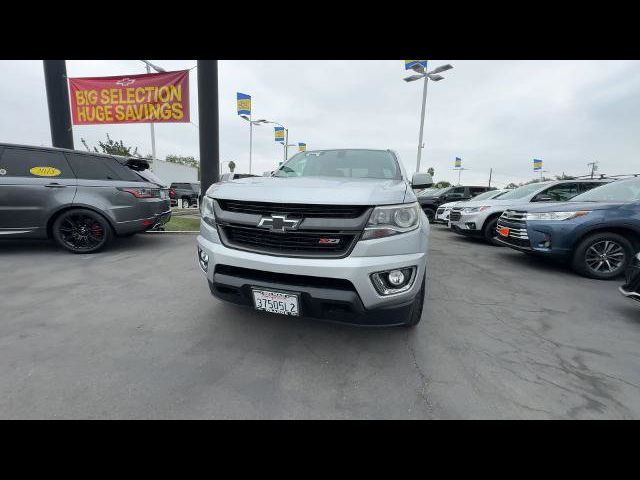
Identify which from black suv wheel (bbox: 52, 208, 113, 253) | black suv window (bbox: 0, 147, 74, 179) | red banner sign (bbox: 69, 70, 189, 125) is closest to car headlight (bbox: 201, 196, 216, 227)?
black suv wheel (bbox: 52, 208, 113, 253)

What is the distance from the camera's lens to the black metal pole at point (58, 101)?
755cm

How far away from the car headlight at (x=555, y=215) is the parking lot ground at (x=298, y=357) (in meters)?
1.31

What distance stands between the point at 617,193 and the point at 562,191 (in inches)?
94.7

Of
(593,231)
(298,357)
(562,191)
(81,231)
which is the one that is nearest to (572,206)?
(593,231)

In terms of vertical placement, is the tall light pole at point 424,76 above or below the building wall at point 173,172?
above

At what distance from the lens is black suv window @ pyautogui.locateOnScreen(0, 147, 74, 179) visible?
14.7 feet

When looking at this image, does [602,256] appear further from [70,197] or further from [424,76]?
[424,76]

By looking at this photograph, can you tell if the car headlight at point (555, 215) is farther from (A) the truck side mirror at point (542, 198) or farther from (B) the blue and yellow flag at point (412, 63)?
(B) the blue and yellow flag at point (412, 63)

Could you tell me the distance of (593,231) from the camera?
4.25 m

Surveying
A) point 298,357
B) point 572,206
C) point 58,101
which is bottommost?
point 298,357

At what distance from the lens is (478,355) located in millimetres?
2172

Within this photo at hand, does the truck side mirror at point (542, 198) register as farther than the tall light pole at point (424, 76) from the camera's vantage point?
No

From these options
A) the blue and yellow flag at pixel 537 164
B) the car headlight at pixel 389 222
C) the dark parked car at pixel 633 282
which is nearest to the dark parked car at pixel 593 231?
the dark parked car at pixel 633 282

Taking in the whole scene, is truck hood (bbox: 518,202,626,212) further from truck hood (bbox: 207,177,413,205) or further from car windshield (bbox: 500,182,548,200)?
truck hood (bbox: 207,177,413,205)
